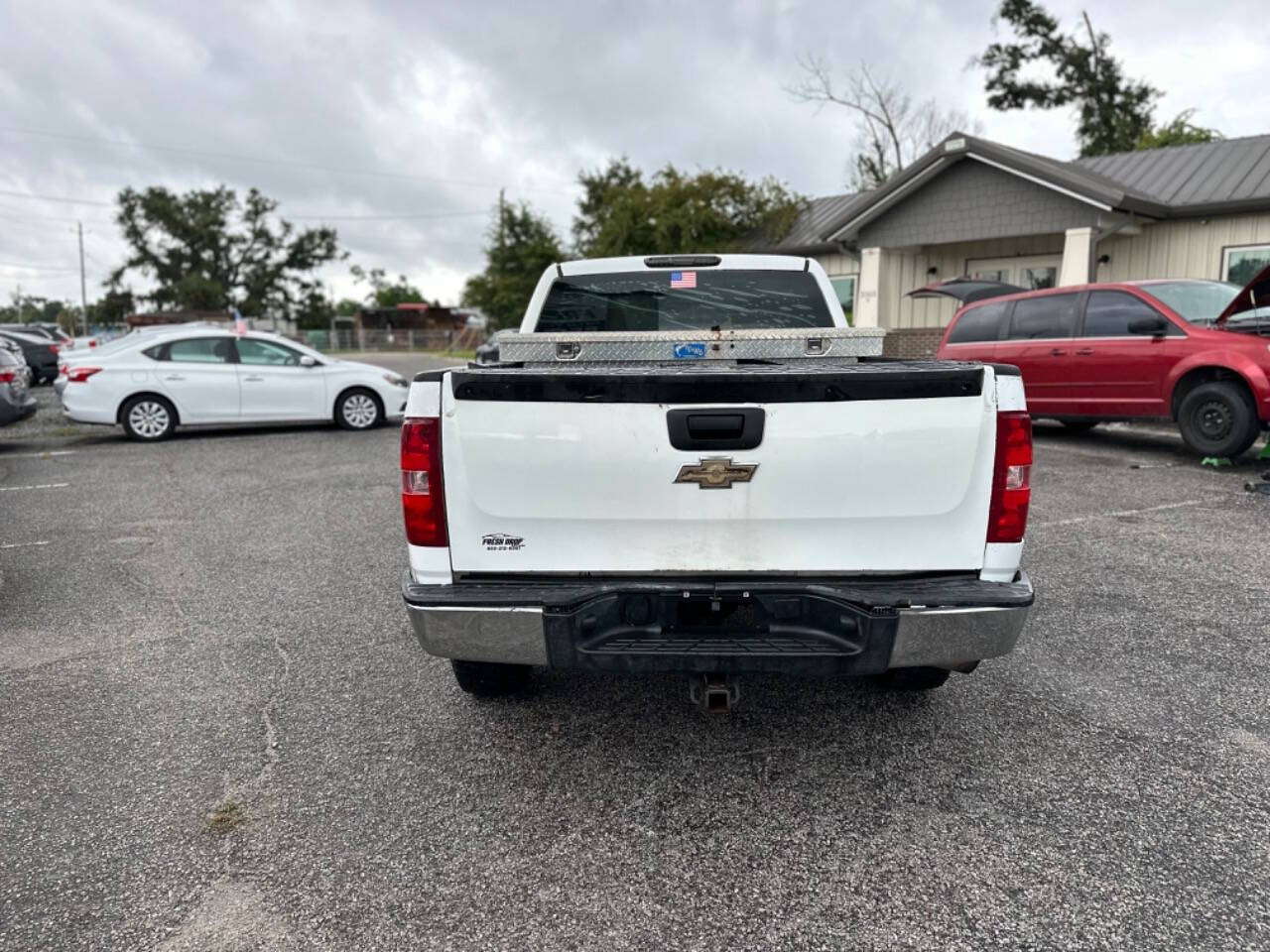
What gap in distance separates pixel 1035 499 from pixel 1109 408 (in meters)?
2.92

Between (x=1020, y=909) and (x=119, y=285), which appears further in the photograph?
(x=119, y=285)

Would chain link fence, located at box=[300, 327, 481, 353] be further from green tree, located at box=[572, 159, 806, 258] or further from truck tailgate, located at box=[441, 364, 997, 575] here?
truck tailgate, located at box=[441, 364, 997, 575]

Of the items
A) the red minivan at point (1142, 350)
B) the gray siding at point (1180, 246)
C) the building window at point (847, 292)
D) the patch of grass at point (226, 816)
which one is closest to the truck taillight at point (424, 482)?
the patch of grass at point (226, 816)

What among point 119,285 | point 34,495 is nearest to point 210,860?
point 34,495

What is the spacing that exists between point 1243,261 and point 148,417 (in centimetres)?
1739

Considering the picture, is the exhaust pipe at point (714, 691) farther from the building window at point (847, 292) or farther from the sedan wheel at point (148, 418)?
the building window at point (847, 292)

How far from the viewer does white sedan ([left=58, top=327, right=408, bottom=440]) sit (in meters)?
11.5

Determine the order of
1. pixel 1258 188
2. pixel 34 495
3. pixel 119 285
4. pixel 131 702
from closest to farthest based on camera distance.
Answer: pixel 131 702 → pixel 34 495 → pixel 1258 188 → pixel 119 285

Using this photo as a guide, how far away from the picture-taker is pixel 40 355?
73.5ft

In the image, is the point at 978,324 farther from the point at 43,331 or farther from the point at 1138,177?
the point at 43,331

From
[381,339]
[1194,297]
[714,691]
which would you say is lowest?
[714,691]

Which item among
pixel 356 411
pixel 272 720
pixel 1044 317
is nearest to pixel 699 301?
pixel 272 720

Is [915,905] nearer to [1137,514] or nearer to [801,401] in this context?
[801,401]

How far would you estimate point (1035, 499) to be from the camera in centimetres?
740
